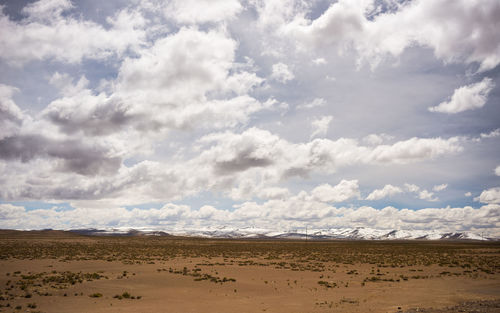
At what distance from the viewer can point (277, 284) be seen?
101 ft

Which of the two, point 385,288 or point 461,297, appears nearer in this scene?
point 461,297

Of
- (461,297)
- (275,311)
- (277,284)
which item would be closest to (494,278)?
(461,297)

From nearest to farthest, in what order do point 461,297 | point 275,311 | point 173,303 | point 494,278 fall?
point 275,311 → point 173,303 → point 461,297 → point 494,278

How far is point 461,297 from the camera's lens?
24.2m

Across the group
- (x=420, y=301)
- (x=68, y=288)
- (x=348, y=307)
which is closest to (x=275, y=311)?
(x=348, y=307)

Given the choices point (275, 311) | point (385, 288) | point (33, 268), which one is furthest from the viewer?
point (33, 268)

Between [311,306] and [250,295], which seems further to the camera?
[250,295]

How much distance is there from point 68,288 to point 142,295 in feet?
19.7

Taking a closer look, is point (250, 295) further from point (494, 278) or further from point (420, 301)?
point (494, 278)

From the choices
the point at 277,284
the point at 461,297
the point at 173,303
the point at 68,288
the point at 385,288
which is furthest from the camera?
the point at 277,284

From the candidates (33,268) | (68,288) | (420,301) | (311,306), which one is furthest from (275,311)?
(33,268)

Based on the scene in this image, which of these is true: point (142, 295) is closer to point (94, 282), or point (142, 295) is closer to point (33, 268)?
point (94, 282)

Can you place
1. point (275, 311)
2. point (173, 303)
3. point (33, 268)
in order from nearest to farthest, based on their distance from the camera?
point (275, 311) → point (173, 303) → point (33, 268)

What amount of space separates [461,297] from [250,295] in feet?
49.1
